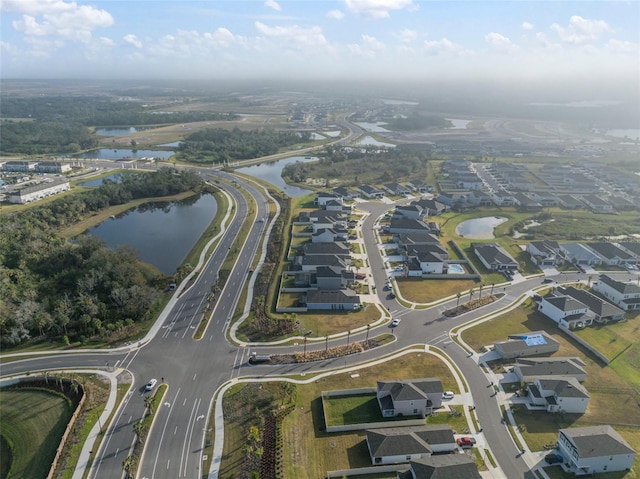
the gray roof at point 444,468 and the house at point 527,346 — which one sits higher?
the gray roof at point 444,468

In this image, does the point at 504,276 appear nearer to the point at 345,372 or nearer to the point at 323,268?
the point at 323,268

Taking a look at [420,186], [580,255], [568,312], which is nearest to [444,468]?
[568,312]

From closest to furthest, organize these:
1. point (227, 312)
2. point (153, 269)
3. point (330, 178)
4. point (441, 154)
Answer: point (227, 312)
point (153, 269)
point (330, 178)
point (441, 154)

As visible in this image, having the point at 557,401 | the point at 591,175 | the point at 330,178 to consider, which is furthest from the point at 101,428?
the point at 591,175

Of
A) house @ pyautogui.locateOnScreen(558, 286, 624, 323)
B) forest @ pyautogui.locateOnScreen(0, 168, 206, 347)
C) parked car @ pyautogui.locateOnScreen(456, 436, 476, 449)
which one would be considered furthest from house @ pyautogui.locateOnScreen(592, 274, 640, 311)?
forest @ pyautogui.locateOnScreen(0, 168, 206, 347)

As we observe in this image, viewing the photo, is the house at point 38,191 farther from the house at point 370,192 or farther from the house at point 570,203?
the house at point 570,203

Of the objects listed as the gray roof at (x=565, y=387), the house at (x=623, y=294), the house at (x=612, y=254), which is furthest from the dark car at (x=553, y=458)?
the house at (x=612, y=254)

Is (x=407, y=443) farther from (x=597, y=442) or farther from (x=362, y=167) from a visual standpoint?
(x=362, y=167)
